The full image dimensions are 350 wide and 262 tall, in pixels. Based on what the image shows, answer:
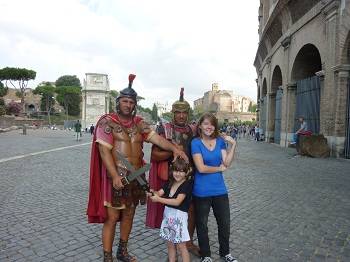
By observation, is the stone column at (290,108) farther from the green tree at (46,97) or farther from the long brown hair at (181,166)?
the green tree at (46,97)

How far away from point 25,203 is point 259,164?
800 cm

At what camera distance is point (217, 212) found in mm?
3699

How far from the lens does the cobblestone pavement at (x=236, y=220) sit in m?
4.04

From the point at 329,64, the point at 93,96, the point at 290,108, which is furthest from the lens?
the point at 93,96

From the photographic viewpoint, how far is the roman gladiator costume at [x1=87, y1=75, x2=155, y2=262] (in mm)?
3431

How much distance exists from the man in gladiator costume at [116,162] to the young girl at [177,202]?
7.1 inches

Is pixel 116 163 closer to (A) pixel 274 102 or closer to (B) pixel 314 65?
(B) pixel 314 65

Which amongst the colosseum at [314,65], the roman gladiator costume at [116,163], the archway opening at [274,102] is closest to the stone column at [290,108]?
the colosseum at [314,65]

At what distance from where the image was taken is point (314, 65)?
63.6 feet

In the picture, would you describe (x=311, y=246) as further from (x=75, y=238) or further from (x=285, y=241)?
(x=75, y=238)

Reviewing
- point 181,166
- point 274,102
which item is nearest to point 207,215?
point 181,166

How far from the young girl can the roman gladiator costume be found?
0.29 metres

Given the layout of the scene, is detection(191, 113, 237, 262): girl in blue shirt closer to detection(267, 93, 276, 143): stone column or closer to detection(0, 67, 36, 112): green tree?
detection(267, 93, 276, 143): stone column

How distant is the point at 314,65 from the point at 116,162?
718 inches
